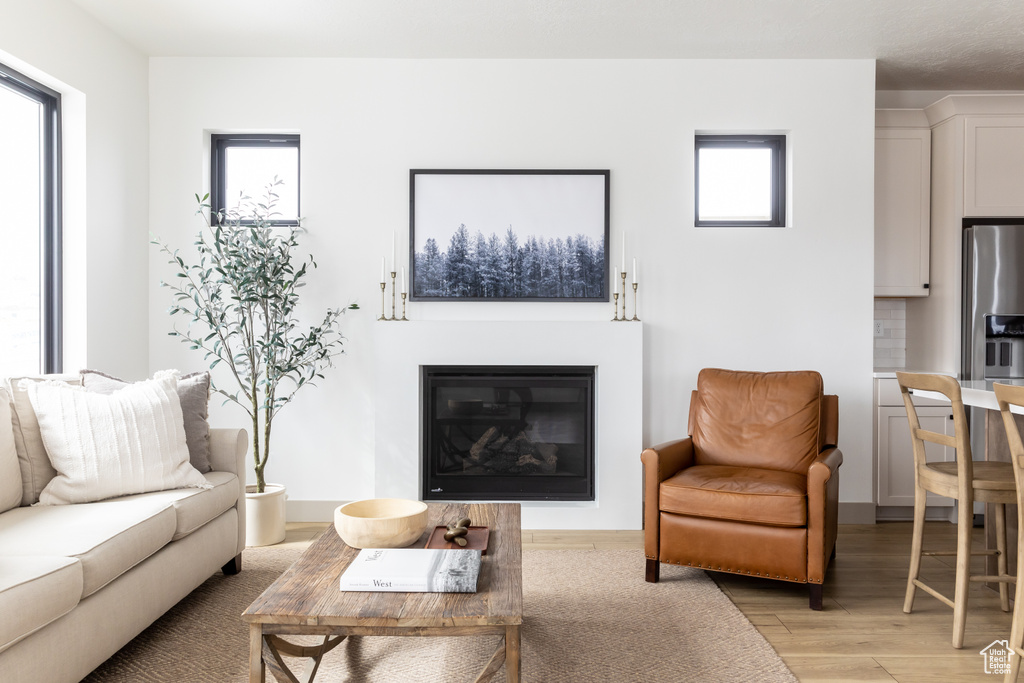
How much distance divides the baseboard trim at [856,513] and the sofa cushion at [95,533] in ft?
11.7

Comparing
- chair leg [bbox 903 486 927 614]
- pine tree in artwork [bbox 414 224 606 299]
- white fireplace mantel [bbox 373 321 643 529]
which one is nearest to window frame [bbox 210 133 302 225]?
pine tree in artwork [bbox 414 224 606 299]

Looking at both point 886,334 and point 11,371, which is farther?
point 886,334

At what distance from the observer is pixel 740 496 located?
2.65 meters

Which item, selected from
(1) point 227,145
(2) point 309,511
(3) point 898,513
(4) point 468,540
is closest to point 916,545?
(3) point 898,513

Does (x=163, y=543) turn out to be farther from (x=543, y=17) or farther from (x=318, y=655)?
(x=543, y=17)

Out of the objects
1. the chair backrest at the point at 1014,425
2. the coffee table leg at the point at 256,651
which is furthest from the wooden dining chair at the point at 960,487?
the coffee table leg at the point at 256,651

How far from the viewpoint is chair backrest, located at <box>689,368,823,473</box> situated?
3.03 metres

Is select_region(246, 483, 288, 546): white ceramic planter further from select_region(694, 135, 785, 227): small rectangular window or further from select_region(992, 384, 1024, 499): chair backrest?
select_region(992, 384, 1024, 499): chair backrest

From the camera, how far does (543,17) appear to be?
3299mm

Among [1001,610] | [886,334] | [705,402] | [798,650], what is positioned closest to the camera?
[798,650]

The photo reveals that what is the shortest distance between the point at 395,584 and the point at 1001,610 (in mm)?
2506

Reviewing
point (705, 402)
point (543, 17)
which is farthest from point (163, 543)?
point (543, 17)

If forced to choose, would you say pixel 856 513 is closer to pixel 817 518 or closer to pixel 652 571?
pixel 817 518

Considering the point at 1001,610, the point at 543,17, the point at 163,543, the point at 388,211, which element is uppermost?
the point at 543,17
